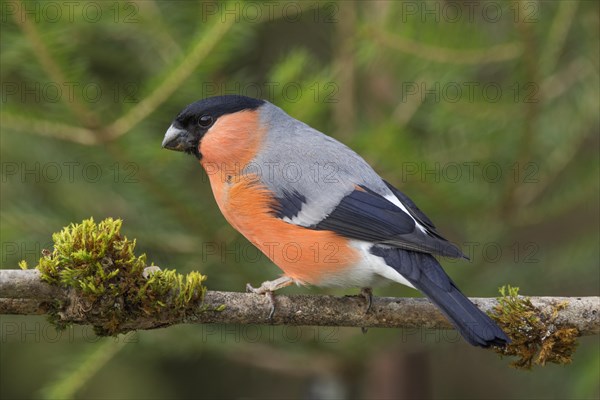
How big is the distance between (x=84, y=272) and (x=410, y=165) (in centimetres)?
160

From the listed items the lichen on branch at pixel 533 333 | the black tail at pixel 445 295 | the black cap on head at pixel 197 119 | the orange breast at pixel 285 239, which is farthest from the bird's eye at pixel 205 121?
the lichen on branch at pixel 533 333

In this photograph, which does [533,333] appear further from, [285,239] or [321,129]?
[321,129]

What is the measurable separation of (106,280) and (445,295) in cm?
119

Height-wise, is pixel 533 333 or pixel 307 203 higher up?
pixel 307 203

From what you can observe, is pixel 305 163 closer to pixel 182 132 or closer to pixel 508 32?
pixel 182 132

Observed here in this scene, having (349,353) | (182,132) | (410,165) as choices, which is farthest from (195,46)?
(349,353)

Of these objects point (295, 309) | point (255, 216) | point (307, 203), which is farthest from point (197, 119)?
point (295, 309)

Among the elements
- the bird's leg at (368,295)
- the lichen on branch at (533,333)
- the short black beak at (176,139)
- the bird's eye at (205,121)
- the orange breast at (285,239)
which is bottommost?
the lichen on branch at (533,333)

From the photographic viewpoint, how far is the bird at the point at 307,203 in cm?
324

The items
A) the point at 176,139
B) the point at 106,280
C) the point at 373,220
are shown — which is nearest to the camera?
the point at 106,280

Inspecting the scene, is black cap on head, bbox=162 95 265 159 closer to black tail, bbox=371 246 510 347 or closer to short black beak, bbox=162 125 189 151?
short black beak, bbox=162 125 189 151

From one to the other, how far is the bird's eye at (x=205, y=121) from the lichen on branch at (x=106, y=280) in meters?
1.15

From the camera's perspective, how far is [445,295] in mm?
2932

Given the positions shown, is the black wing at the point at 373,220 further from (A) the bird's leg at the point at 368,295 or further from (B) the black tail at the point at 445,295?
(A) the bird's leg at the point at 368,295
